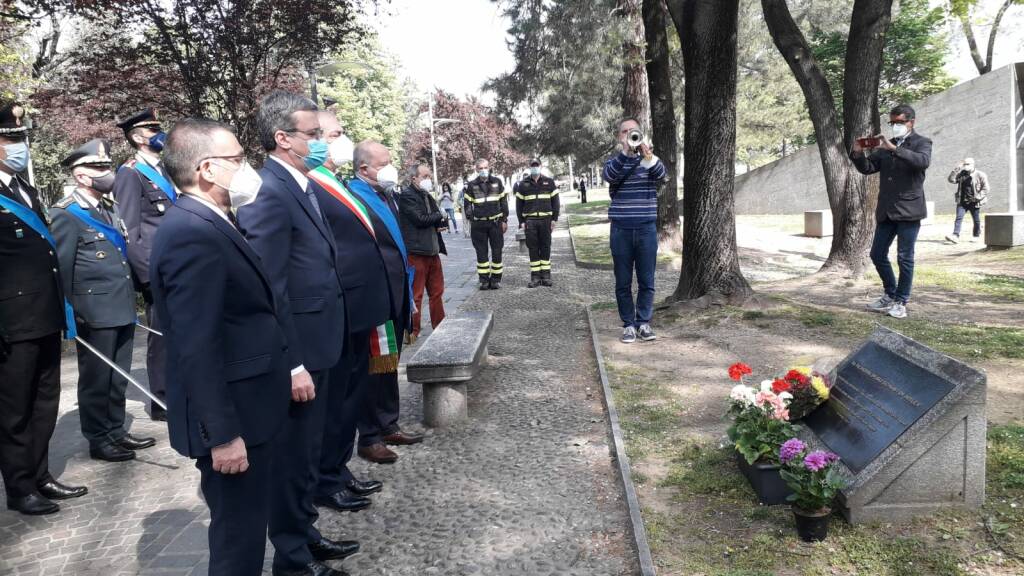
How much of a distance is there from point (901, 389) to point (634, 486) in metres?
1.51

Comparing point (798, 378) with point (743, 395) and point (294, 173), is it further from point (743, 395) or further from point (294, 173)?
point (294, 173)

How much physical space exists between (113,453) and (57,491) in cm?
62

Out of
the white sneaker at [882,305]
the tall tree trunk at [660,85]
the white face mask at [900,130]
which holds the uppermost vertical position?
the tall tree trunk at [660,85]

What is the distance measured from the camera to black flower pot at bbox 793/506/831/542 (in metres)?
3.28

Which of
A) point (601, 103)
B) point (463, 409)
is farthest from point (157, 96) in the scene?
point (601, 103)

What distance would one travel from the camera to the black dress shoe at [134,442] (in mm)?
5070

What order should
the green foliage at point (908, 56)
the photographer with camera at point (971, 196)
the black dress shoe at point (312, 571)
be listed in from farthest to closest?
1. the green foliage at point (908, 56)
2. the photographer with camera at point (971, 196)
3. the black dress shoe at point (312, 571)

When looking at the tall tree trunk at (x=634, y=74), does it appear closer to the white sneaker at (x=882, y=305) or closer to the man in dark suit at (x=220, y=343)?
the white sneaker at (x=882, y=305)

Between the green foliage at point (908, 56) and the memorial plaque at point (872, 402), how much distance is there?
3881cm

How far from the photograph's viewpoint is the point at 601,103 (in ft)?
88.3

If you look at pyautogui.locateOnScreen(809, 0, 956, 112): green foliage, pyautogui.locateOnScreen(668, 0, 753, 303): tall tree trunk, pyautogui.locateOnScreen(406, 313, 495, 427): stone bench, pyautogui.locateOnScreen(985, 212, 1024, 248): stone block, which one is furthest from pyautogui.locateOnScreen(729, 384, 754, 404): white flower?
pyautogui.locateOnScreen(809, 0, 956, 112): green foliage

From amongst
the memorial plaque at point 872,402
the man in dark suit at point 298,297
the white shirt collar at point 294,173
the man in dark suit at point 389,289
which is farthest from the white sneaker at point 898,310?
the white shirt collar at point 294,173

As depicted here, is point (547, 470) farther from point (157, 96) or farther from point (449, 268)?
point (449, 268)

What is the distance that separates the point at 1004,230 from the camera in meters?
12.9
